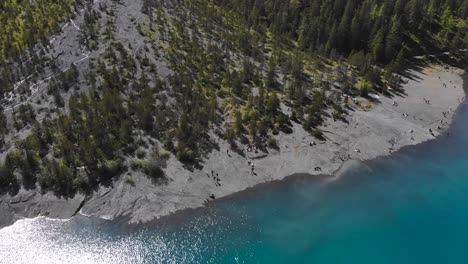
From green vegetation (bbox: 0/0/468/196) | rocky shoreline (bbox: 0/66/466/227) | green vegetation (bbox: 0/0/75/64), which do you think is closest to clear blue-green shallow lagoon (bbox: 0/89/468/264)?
rocky shoreline (bbox: 0/66/466/227)

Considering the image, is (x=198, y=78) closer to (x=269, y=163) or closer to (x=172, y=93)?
(x=172, y=93)

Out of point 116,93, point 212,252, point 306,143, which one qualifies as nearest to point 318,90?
point 306,143

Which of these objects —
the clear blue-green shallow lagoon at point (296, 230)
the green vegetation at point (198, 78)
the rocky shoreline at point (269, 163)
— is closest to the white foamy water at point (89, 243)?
the clear blue-green shallow lagoon at point (296, 230)

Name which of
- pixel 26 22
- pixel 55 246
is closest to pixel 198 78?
pixel 26 22

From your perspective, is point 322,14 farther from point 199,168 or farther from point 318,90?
point 199,168

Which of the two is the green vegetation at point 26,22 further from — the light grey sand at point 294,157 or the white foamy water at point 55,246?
the light grey sand at point 294,157
